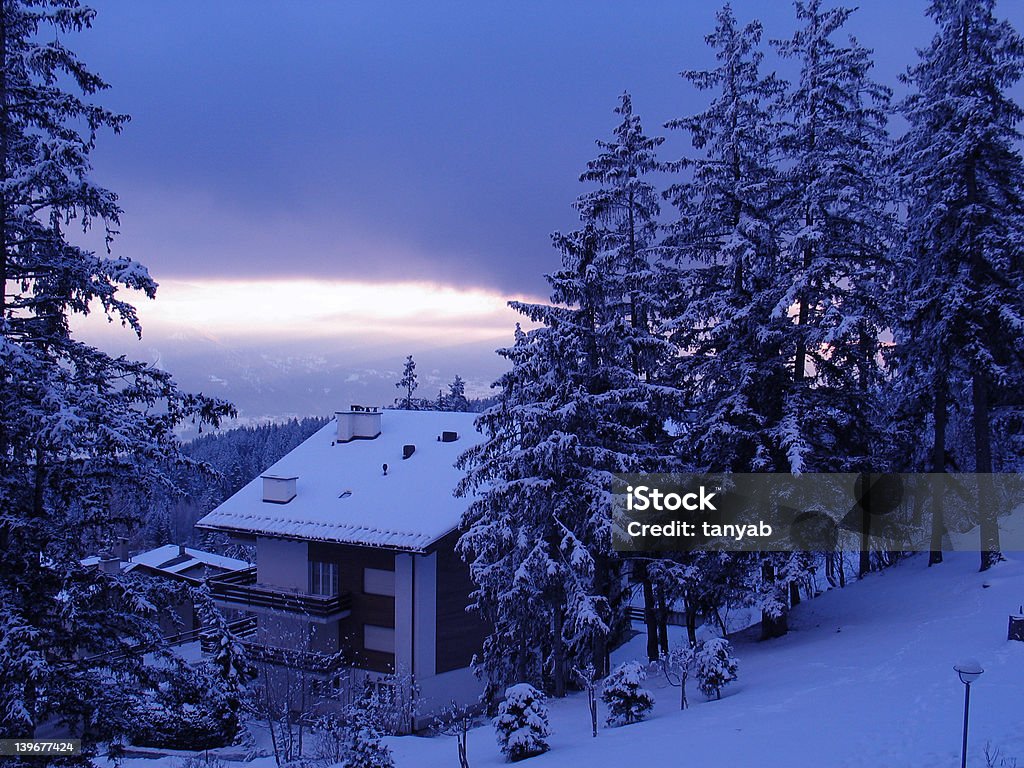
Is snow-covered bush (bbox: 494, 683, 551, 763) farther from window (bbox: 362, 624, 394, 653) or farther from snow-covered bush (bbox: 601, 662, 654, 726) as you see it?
window (bbox: 362, 624, 394, 653)

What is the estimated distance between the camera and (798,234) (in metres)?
18.3

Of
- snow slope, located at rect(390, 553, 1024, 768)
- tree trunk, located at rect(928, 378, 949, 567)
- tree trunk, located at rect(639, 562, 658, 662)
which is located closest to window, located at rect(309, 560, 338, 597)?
snow slope, located at rect(390, 553, 1024, 768)

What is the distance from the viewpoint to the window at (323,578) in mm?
26062

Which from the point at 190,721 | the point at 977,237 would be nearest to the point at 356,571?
the point at 190,721

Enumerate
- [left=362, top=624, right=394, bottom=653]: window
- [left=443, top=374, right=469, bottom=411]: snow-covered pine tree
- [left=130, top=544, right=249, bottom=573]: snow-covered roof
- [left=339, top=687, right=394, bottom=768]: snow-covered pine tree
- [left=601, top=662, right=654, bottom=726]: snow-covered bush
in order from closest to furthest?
[left=339, top=687, right=394, bottom=768]: snow-covered pine tree, [left=601, top=662, right=654, bottom=726]: snow-covered bush, [left=362, top=624, right=394, bottom=653]: window, [left=130, top=544, right=249, bottom=573]: snow-covered roof, [left=443, top=374, right=469, bottom=411]: snow-covered pine tree

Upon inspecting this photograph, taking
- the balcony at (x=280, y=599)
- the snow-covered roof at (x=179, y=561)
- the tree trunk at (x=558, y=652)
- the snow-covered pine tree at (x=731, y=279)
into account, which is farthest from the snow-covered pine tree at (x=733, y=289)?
the snow-covered roof at (x=179, y=561)

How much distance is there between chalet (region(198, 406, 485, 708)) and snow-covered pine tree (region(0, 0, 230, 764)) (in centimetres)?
1241

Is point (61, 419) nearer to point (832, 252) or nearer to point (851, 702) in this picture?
point (851, 702)

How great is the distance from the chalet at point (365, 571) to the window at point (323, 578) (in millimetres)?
37

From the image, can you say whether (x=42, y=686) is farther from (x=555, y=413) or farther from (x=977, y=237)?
(x=977, y=237)

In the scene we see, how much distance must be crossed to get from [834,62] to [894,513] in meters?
13.7

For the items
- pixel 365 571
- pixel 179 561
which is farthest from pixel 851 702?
pixel 179 561

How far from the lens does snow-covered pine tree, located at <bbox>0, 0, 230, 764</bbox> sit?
938 cm

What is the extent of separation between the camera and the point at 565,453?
18.1 meters
